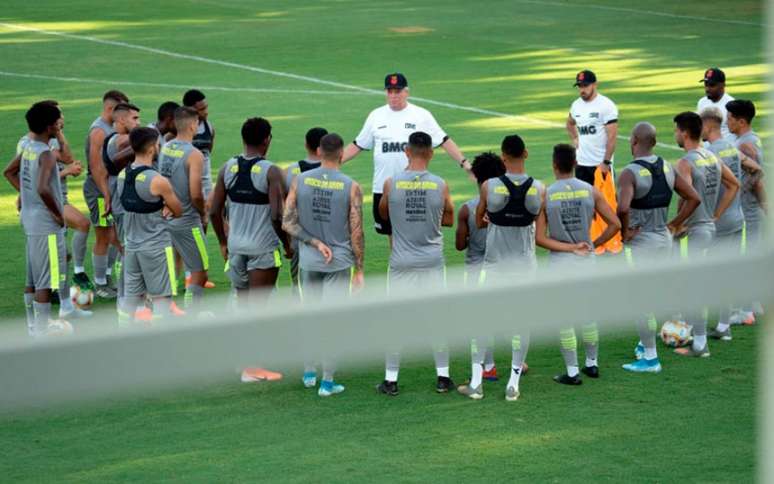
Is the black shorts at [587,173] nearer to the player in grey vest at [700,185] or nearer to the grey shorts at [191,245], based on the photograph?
the player in grey vest at [700,185]

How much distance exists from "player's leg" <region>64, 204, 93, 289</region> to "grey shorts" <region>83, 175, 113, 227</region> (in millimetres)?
165

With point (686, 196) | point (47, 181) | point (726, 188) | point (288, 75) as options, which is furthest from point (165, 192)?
point (288, 75)

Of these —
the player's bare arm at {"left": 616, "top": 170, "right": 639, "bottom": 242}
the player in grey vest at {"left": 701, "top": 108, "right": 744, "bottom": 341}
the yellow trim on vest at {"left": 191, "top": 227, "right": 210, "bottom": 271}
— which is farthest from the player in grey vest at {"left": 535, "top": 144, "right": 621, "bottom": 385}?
the yellow trim on vest at {"left": 191, "top": 227, "right": 210, "bottom": 271}

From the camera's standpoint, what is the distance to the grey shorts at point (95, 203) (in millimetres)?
11586

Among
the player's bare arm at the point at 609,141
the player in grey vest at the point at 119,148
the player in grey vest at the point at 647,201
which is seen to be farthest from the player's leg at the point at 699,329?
the player in grey vest at the point at 119,148

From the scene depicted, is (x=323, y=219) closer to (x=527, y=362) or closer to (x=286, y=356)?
(x=527, y=362)

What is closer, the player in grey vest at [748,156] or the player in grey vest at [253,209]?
the player in grey vest at [253,209]

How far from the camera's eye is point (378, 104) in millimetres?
21828

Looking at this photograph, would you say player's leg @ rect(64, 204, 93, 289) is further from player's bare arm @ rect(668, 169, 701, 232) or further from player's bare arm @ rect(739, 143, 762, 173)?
player's bare arm @ rect(739, 143, 762, 173)

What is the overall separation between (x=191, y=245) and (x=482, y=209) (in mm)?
2934

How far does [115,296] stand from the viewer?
11.6 metres

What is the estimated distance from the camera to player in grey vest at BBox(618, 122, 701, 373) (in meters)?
8.91

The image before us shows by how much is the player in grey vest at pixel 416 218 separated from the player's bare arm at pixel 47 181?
261cm

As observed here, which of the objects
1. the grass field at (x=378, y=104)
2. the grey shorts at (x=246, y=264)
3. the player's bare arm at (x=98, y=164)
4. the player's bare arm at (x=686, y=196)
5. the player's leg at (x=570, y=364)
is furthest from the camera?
the player's bare arm at (x=98, y=164)
